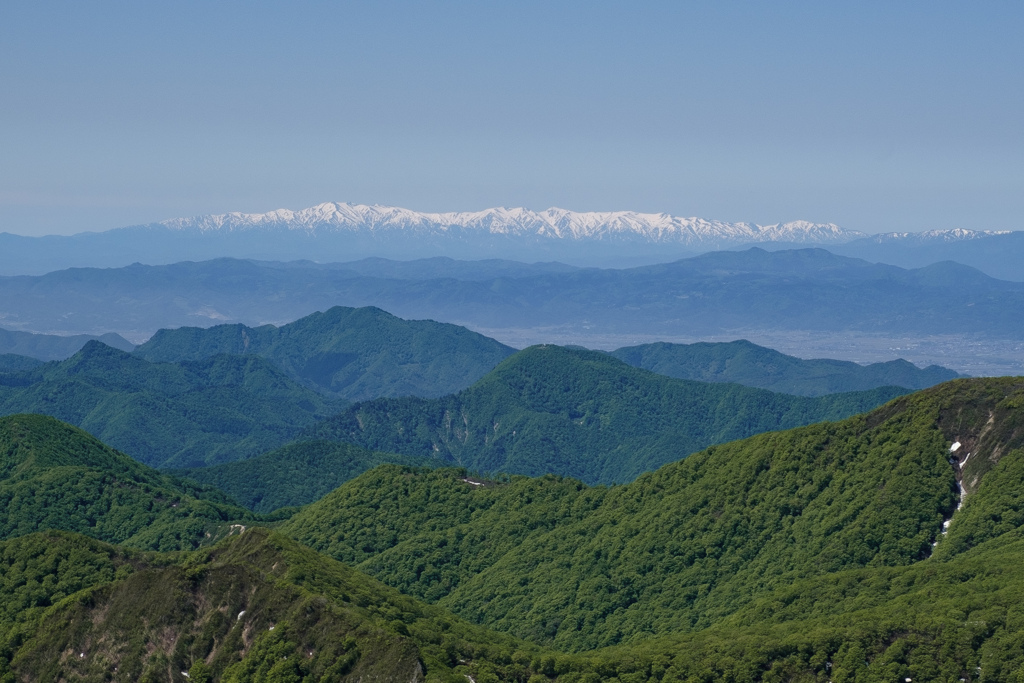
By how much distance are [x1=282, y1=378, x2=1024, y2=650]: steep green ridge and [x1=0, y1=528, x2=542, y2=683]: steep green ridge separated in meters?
46.3

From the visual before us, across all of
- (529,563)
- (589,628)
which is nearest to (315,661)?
(589,628)

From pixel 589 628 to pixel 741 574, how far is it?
1992 cm

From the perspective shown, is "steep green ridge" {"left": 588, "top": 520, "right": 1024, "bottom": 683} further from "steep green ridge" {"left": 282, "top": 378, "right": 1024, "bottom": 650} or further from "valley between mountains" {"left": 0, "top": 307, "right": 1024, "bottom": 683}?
"steep green ridge" {"left": 282, "top": 378, "right": 1024, "bottom": 650}

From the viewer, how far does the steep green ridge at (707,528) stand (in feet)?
491

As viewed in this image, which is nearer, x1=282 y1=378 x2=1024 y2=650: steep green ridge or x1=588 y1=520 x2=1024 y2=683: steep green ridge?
x1=588 y1=520 x2=1024 y2=683: steep green ridge

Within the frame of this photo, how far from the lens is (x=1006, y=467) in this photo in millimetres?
146625

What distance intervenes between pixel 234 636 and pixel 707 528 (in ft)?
268

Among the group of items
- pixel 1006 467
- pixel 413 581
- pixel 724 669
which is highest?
pixel 1006 467

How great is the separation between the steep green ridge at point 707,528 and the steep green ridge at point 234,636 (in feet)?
152

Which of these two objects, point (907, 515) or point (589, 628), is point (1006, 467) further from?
point (589, 628)

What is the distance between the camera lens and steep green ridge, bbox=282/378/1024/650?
149750 mm

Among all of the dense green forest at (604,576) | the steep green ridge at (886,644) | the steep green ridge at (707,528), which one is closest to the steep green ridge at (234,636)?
the dense green forest at (604,576)

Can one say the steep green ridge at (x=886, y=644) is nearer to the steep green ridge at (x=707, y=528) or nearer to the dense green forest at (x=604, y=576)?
the dense green forest at (x=604, y=576)

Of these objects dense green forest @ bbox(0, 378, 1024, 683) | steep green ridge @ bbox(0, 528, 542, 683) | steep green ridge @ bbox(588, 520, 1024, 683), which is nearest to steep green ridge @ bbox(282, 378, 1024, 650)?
dense green forest @ bbox(0, 378, 1024, 683)
